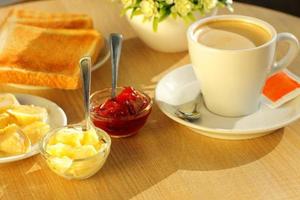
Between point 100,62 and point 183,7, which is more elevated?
point 183,7

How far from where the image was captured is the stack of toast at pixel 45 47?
1.24 metres

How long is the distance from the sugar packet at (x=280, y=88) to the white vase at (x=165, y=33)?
255 millimetres

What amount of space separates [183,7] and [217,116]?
269 millimetres

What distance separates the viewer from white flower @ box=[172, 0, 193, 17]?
4.06ft

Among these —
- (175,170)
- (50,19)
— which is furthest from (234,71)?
(50,19)

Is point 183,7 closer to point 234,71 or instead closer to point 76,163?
point 234,71

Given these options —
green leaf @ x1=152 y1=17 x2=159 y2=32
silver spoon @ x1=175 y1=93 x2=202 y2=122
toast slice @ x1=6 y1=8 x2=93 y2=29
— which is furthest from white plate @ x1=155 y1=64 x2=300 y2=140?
toast slice @ x1=6 y1=8 x2=93 y2=29

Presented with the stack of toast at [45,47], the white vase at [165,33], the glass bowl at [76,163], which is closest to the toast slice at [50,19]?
the stack of toast at [45,47]

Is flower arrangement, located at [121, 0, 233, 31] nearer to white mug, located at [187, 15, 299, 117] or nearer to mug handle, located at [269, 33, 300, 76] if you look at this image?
white mug, located at [187, 15, 299, 117]

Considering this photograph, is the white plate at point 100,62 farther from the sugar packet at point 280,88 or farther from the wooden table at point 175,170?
the sugar packet at point 280,88

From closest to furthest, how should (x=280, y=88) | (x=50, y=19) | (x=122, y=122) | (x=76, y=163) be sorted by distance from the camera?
(x=76, y=163) < (x=122, y=122) < (x=280, y=88) < (x=50, y=19)

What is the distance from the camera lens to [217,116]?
44.2 inches

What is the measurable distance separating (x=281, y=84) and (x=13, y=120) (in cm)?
54

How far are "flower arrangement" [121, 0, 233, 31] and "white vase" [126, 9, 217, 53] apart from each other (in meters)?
0.03
